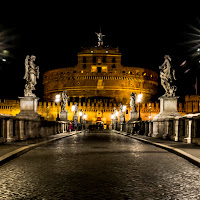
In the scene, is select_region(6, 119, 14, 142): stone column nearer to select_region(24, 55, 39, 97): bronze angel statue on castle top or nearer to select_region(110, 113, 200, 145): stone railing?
select_region(110, 113, 200, 145): stone railing

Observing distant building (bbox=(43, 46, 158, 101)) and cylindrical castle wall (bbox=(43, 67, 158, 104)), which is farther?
distant building (bbox=(43, 46, 158, 101))

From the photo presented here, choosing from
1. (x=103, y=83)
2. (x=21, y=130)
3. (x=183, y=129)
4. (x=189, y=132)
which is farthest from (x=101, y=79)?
(x=189, y=132)

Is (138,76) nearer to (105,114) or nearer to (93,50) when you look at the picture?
(93,50)

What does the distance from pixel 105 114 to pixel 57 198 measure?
75371 mm

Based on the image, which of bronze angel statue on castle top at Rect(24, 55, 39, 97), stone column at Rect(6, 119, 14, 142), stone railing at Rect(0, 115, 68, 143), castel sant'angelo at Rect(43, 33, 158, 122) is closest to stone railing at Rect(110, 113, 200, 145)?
stone railing at Rect(0, 115, 68, 143)

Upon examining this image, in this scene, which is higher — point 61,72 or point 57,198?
point 61,72

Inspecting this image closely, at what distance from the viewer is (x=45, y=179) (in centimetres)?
596

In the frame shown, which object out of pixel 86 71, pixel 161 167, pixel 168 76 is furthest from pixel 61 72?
pixel 161 167

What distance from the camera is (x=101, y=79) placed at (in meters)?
96.4

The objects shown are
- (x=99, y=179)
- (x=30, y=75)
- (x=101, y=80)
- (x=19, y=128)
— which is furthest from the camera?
(x=101, y=80)

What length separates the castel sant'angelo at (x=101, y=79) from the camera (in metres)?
96.1

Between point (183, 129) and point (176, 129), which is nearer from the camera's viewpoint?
point (183, 129)

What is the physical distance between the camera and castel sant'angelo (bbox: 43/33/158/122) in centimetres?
9612

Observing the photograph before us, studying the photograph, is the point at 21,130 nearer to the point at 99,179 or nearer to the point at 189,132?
the point at 189,132
